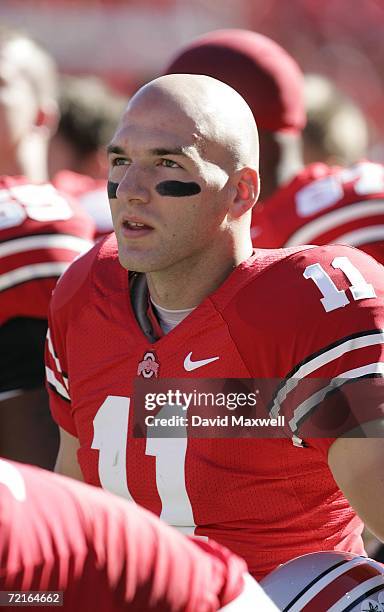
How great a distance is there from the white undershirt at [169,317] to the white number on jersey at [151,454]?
0.65 feet

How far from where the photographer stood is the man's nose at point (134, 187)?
2773 millimetres

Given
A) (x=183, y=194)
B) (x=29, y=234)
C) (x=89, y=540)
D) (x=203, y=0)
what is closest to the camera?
(x=89, y=540)

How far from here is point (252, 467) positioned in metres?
2.71

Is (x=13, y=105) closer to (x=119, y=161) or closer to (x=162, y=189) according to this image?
(x=119, y=161)

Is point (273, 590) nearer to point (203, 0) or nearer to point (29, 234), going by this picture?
point (29, 234)

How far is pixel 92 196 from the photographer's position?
4633mm

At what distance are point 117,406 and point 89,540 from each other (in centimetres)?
114

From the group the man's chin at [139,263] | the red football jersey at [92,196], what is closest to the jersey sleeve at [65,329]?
the man's chin at [139,263]

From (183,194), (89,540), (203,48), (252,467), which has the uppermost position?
(203,48)

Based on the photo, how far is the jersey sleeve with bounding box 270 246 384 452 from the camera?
2555 mm

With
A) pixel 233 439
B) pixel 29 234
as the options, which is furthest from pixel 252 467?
pixel 29 234

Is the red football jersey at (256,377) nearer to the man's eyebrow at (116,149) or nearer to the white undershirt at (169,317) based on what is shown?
the white undershirt at (169,317)

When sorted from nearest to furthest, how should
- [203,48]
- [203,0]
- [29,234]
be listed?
[29,234] < [203,48] < [203,0]

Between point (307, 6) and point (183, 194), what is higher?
point (307, 6)
